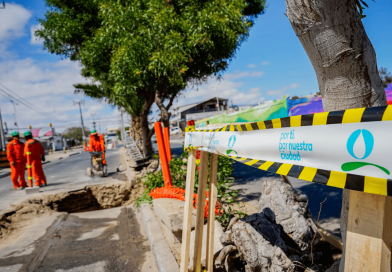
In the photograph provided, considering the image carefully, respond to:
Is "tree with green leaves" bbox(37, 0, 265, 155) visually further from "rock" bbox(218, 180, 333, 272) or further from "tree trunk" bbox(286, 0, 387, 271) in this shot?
"tree trunk" bbox(286, 0, 387, 271)

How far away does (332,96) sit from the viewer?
1717 millimetres

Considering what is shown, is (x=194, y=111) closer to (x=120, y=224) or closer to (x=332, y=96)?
(x=120, y=224)

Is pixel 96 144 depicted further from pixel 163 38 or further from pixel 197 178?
pixel 197 178

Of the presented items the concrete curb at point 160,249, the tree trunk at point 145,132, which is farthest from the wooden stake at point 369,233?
the tree trunk at point 145,132

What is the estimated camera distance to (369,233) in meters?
1.17

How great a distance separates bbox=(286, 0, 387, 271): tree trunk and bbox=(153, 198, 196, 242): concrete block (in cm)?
291

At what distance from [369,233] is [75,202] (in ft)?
27.2

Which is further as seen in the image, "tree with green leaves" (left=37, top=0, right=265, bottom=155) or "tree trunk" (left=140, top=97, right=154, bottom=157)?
"tree trunk" (left=140, top=97, right=154, bottom=157)

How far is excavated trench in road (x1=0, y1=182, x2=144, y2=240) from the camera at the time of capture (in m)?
6.15

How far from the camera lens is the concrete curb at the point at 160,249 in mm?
3377

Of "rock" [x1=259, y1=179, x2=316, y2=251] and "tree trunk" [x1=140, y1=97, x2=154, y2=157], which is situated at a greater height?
"tree trunk" [x1=140, y1=97, x2=154, y2=157]

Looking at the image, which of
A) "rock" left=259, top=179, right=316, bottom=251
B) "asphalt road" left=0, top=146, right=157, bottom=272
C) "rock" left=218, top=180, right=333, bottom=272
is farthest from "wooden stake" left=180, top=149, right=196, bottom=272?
"asphalt road" left=0, top=146, right=157, bottom=272

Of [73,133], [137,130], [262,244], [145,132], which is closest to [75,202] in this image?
[145,132]

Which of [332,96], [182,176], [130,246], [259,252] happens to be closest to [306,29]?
[332,96]
